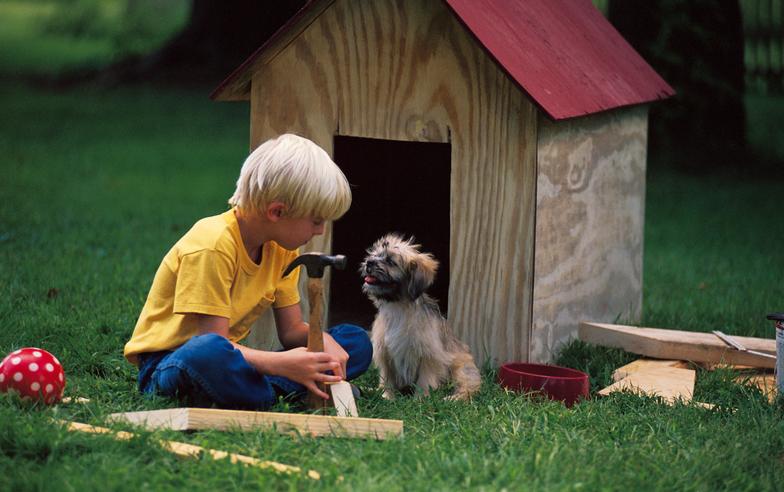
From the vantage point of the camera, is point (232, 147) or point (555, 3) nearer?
point (555, 3)

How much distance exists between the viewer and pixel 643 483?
3.39 m

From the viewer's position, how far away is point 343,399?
414 cm

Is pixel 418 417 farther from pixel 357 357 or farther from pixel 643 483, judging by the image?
pixel 643 483

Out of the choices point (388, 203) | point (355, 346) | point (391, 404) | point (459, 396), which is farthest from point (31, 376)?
point (388, 203)

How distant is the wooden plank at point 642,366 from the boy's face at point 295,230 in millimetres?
1821

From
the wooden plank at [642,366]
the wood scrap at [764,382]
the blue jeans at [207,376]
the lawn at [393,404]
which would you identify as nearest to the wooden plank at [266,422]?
A: the lawn at [393,404]

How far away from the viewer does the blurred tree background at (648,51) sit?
43.4 feet

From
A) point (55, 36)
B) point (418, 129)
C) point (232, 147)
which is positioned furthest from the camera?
point (55, 36)

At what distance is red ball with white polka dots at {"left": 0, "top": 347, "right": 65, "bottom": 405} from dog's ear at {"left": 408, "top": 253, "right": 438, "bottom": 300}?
1.57 metres

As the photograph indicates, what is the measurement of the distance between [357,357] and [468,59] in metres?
1.57

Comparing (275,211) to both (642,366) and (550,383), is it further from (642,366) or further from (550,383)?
(642,366)

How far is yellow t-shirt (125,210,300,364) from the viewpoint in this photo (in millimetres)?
3986

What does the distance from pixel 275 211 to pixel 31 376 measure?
3.71 ft

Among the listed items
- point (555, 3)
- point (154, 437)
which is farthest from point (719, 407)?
point (555, 3)
